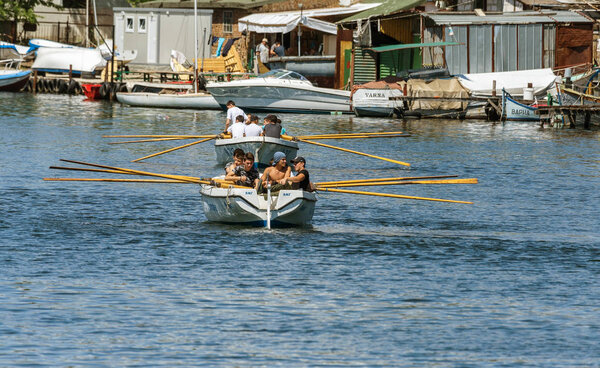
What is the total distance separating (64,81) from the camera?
7719 cm

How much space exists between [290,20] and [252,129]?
34425 mm

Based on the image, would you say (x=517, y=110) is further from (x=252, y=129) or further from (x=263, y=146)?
(x=263, y=146)

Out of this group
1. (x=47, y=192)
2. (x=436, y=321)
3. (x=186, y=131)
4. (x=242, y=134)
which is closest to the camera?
(x=436, y=321)

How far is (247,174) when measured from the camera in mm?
25031

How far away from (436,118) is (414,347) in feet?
146

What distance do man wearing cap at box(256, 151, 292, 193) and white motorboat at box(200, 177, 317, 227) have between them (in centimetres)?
21

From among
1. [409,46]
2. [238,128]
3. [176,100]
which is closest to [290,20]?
[176,100]

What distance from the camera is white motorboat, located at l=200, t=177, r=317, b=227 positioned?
23453mm

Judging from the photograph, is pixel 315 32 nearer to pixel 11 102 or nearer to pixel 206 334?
pixel 11 102

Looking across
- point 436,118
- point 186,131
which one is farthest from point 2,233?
point 436,118

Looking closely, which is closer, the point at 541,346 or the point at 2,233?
the point at 541,346

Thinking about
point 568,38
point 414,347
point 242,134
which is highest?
point 568,38

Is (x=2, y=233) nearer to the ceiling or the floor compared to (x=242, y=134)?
nearer to the floor

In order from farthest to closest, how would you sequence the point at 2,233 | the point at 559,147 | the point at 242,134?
the point at 559,147
the point at 242,134
the point at 2,233
